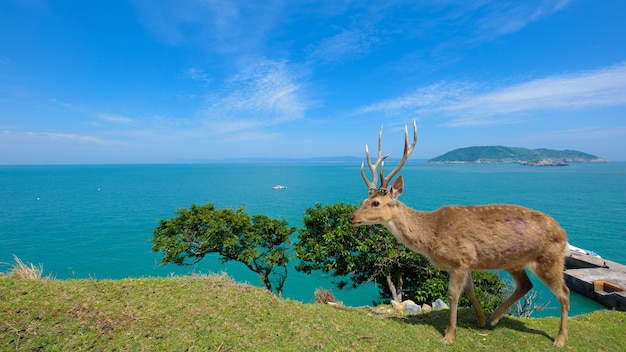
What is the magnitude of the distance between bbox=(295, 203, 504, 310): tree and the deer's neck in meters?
8.43

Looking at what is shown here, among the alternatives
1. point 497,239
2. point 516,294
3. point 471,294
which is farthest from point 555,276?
point 471,294

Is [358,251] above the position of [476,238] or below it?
below

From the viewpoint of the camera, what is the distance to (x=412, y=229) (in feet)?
19.9

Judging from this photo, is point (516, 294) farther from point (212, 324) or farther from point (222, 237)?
point (222, 237)

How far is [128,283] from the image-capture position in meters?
6.83

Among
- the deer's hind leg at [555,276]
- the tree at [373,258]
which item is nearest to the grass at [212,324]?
the deer's hind leg at [555,276]

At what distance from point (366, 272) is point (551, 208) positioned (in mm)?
65260

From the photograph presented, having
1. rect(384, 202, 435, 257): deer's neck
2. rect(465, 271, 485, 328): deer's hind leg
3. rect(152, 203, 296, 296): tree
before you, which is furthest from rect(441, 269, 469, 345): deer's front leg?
rect(152, 203, 296, 296): tree

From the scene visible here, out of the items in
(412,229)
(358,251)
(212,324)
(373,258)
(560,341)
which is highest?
(412,229)

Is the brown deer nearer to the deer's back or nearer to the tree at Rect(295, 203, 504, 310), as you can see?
the deer's back

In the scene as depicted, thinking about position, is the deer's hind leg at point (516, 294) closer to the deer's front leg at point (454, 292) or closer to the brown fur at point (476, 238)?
the brown fur at point (476, 238)

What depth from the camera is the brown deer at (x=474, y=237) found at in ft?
18.4

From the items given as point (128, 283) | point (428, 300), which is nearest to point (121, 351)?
point (128, 283)

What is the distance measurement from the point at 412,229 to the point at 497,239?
149 cm
